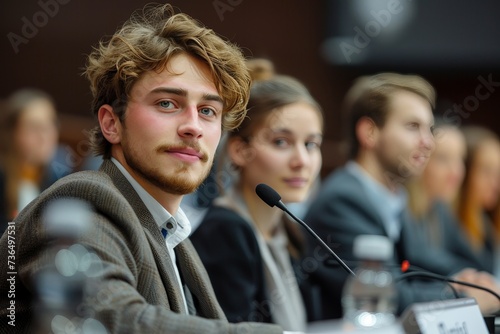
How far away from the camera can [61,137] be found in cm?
514

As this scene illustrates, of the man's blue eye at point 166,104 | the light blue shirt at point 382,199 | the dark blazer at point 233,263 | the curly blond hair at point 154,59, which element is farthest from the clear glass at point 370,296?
the light blue shirt at point 382,199

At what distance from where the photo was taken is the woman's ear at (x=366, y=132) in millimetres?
3078

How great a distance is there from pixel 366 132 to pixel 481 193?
140 cm

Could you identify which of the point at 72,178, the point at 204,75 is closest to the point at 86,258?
the point at 72,178

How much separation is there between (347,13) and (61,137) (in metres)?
2.40

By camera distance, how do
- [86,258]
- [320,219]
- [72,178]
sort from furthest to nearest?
[320,219], [72,178], [86,258]

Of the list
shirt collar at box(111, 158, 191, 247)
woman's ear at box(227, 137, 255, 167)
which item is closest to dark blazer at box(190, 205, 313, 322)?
woman's ear at box(227, 137, 255, 167)

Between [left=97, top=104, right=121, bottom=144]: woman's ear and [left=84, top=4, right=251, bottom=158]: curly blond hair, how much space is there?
2 centimetres

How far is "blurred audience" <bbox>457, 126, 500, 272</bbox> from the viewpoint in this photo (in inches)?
161

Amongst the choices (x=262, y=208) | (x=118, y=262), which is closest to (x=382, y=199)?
(x=262, y=208)

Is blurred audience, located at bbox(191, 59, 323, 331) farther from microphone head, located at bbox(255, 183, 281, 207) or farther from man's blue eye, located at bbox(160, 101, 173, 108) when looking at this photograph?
man's blue eye, located at bbox(160, 101, 173, 108)

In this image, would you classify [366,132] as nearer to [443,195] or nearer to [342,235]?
[342,235]

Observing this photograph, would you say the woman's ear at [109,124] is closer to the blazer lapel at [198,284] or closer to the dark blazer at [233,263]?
the blazer lapel at [198,284]

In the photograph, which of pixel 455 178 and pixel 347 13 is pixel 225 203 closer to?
pixel 455 178
